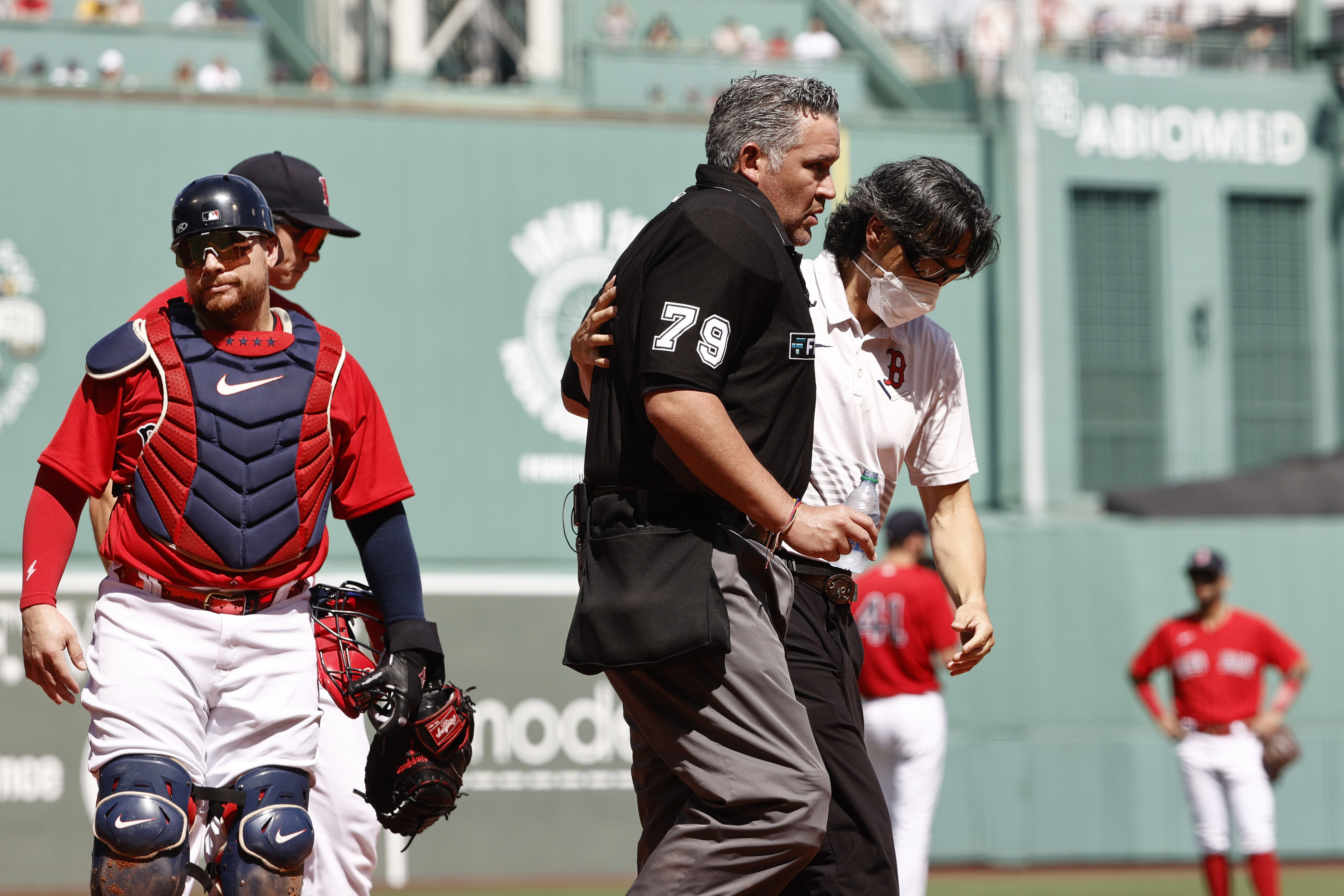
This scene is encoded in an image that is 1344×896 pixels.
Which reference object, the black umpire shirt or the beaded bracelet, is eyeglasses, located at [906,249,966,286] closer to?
the black umpire shirt

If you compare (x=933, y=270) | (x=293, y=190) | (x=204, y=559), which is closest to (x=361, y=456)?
(x=204, y=559)

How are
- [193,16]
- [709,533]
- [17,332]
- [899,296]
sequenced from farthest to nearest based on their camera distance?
1. [193,16]
2. [17,332]
3. [899,296]
4. [709,533]

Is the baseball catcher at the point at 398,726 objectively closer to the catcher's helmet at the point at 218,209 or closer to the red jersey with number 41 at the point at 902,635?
the catcher's helmet at the point at 218,209

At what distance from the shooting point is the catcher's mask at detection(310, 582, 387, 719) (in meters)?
4.39

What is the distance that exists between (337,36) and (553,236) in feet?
19.2

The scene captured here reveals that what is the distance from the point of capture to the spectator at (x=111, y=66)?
15.9 metres

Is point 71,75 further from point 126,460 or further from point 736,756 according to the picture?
point 736,756

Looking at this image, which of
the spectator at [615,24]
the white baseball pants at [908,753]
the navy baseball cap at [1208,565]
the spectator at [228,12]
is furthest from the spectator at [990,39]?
the white baseball pants at [908,753]

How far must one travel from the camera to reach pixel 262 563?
13.4 feet

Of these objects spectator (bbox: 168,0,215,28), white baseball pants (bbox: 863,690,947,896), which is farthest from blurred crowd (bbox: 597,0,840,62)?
white baseball pants (bbox: 863,690,947,896)

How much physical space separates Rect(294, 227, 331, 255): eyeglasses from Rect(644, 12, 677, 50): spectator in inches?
513

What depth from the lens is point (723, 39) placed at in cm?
1867

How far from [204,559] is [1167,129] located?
54.5 feet

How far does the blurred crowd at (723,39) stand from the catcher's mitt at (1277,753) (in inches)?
411
